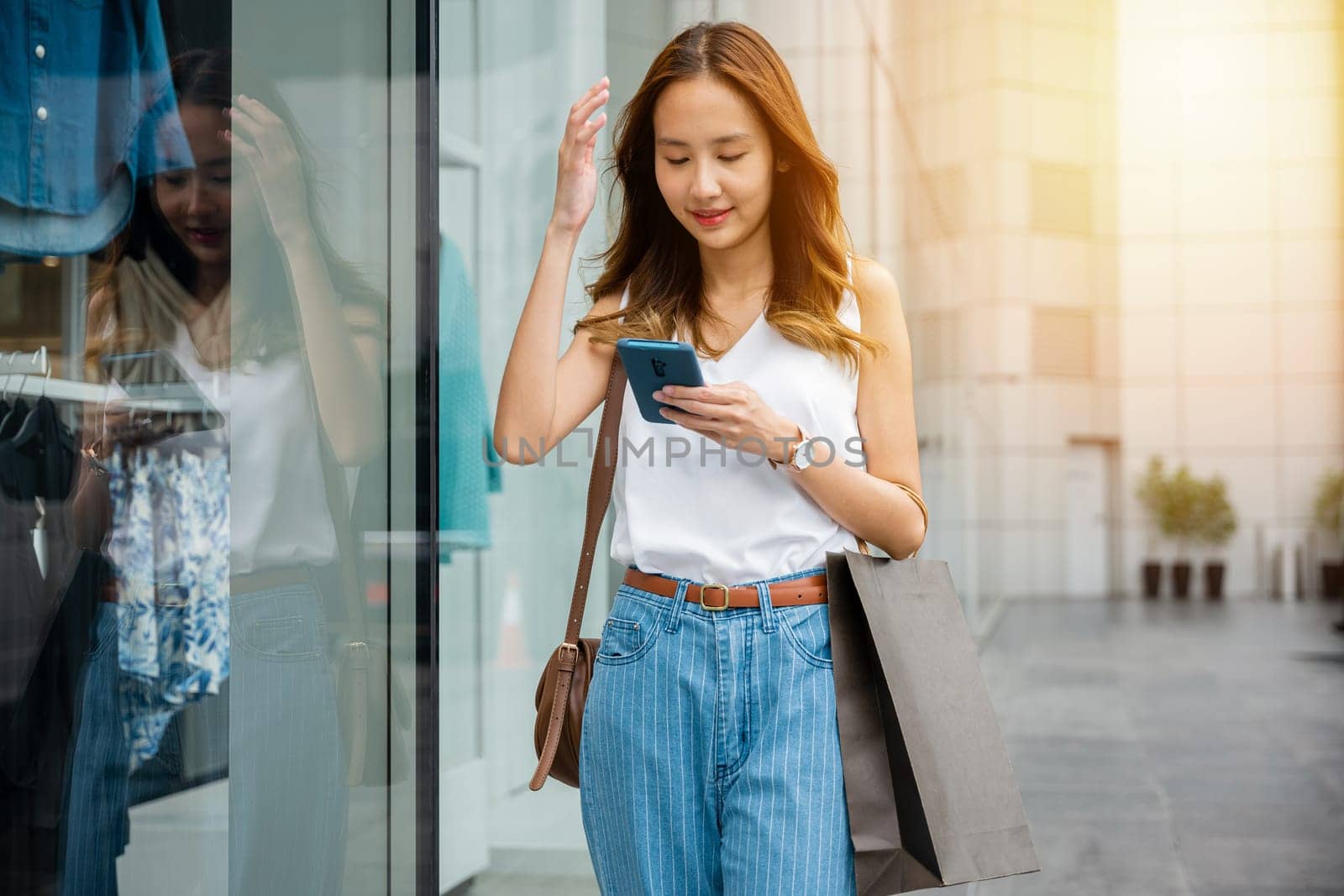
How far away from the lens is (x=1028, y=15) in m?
21.7

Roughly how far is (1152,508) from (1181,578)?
134 centimetres

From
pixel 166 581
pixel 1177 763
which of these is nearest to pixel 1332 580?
pixel 1177 763

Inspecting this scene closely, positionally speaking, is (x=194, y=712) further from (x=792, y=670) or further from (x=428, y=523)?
(x=792, y=670)

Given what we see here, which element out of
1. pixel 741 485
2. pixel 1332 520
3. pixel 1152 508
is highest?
pixel 741 485

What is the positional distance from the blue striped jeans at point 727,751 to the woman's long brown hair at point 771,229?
1.13ft

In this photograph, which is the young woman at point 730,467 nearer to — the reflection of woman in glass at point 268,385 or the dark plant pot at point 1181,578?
the reflection of woman in glass at point 268,385

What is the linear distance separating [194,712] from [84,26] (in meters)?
0.98

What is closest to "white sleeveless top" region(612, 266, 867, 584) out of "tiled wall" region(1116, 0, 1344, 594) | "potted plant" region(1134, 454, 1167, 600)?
"potted plant" region(1134, 454, 1167, 600)

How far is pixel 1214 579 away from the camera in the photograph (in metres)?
21.7

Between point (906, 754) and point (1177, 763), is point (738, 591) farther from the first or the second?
point (1177, 763)

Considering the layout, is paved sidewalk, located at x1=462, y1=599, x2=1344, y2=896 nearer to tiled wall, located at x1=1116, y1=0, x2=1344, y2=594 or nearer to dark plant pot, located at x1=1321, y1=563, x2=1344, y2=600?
dark plant pot, located at x1=1321, y1=563, x2=1344, y2=600

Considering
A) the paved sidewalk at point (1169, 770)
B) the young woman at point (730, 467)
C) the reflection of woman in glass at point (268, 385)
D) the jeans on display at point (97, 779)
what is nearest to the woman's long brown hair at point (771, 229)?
the young woman at point (730, 467)

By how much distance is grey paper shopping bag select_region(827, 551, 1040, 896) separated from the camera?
1482mm

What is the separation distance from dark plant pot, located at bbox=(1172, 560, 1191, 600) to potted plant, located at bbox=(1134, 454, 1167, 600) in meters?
0.25
